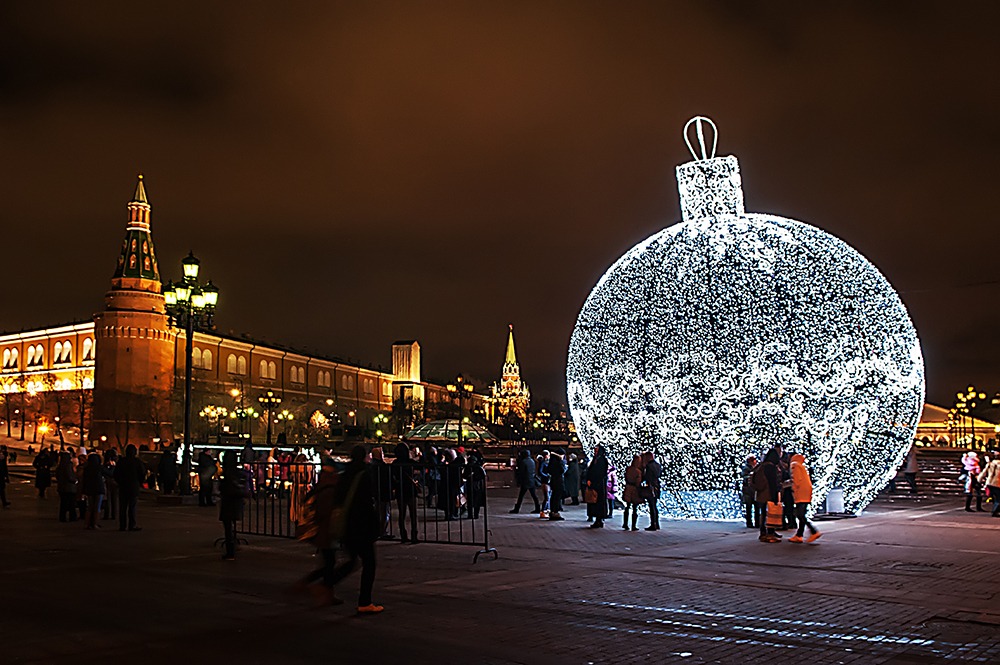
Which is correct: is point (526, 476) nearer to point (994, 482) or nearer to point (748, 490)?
point (748, 490)

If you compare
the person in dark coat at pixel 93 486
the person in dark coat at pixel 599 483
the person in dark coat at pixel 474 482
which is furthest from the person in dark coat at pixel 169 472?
the person in dark coat at pixel 599 483

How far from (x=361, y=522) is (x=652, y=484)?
28.9 ft

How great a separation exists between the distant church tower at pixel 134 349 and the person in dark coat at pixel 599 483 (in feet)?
271

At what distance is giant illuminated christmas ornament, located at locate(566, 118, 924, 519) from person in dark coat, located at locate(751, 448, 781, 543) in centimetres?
112

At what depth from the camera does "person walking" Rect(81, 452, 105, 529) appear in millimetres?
18906

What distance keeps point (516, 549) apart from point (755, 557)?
343 cm

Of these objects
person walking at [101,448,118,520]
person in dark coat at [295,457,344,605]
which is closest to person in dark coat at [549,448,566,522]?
person walking at [101,448,118,520]

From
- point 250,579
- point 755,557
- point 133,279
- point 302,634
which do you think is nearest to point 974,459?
point 755,557

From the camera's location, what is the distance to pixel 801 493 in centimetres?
1519

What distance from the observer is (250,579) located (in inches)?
468

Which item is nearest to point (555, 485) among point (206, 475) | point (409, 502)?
point (409, 502)

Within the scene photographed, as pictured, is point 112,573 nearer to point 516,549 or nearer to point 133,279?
point 516,549

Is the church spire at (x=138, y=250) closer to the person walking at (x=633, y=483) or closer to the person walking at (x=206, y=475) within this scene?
the person walking at (x=206, y=475)

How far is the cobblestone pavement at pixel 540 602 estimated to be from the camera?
7715mm
